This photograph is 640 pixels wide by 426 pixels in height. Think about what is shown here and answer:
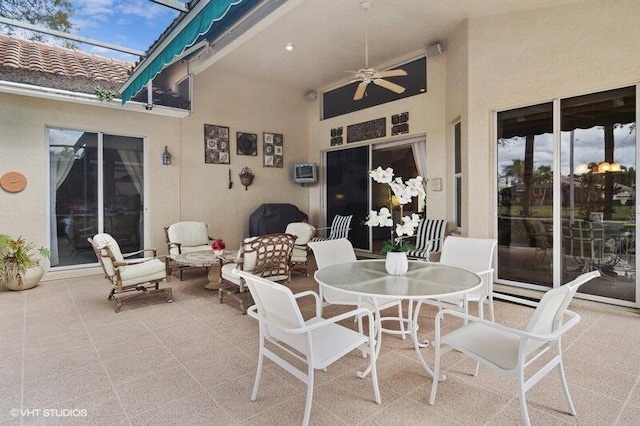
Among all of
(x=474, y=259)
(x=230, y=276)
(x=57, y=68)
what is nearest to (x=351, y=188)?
(x=230, y=276)

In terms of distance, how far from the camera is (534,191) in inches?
179

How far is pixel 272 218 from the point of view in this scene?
736 centimetres

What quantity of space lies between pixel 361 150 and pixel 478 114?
3076 mm

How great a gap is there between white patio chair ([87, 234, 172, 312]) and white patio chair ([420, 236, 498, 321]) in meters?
3.25

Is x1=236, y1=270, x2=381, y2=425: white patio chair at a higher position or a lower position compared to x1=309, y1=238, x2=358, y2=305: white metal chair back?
lower

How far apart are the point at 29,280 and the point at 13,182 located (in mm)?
1485

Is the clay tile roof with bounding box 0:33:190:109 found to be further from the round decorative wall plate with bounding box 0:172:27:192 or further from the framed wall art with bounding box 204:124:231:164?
the framed wall art with bounding box 204:124:231:164

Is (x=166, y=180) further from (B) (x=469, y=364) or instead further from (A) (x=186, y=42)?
(B) (x=469, y=364)

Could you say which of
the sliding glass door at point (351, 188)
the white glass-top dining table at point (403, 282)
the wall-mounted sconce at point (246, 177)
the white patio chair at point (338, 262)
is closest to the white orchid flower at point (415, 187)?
the white glass-top dining table at point (403, 282)

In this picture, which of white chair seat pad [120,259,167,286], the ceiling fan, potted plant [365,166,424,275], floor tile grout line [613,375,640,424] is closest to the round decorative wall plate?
white chair seat pad [120,259,167,286]

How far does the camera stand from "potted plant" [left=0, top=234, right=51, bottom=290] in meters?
4.90

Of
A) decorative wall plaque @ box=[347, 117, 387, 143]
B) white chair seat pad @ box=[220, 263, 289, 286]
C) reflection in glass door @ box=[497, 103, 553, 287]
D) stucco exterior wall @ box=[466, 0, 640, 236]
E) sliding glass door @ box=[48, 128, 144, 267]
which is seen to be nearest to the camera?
stucco exterior wall @ box=[466, 0, 640, 236]

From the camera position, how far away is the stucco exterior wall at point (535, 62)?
12.5ft

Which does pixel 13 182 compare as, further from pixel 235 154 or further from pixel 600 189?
pixel 600 189
